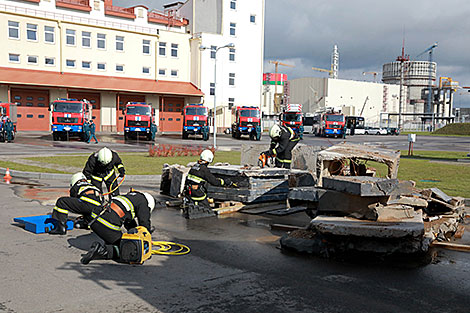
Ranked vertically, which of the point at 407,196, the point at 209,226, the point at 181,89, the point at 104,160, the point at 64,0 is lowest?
the point at 209,226

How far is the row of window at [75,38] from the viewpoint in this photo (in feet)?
137

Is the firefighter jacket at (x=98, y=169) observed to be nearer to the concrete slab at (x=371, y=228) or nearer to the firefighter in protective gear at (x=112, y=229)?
the firefighter in protective gear at (x=112, y=229)

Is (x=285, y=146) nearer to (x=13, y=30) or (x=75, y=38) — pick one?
(x=13, y=30)

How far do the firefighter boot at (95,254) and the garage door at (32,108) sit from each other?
40.1 metres

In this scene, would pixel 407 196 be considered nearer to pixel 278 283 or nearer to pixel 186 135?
pixel 278 283

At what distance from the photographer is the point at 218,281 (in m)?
5.56

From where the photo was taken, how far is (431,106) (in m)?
121

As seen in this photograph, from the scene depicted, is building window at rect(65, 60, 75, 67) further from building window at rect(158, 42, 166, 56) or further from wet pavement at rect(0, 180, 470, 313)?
wet pavement at rect(0, 180, 470, 313)

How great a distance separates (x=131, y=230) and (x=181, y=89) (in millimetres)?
45109

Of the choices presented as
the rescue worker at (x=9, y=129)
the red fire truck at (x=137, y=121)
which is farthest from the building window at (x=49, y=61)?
the rescue worker at (x=9, y=129)

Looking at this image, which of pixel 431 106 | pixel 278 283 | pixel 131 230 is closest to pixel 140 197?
pixel 131 230

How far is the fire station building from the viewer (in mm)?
42031

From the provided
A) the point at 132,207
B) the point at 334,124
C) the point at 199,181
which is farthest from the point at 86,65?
the point at 132,207

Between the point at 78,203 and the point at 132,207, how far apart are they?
4.80ft
